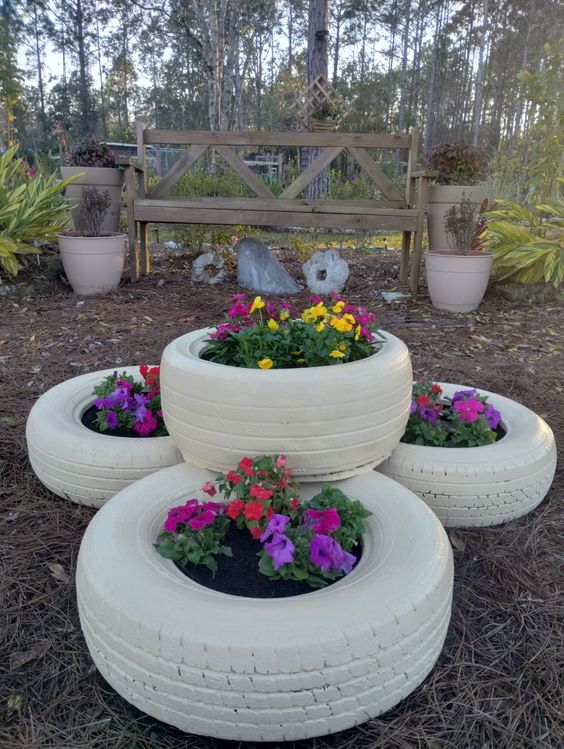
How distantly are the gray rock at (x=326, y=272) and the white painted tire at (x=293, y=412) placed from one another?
4189mm

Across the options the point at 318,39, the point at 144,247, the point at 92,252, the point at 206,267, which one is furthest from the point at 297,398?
the point at 318,39

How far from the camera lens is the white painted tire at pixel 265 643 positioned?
47.0 inches

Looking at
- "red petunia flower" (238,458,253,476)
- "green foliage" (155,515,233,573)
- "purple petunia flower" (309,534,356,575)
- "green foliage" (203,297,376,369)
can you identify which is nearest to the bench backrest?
"green foliage" (203,297,376,369)

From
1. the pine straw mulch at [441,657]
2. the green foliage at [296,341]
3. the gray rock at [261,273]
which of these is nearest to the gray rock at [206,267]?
the gray rock at [261,273]

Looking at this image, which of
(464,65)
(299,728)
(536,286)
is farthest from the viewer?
(464,65)

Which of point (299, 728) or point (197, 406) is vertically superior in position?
point (197, 406)

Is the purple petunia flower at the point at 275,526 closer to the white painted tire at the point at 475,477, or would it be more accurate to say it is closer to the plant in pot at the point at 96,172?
the white painted tire at the point at 475,477

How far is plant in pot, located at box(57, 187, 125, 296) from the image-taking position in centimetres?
537

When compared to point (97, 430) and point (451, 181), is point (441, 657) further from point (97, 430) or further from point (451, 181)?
point (451, 181)

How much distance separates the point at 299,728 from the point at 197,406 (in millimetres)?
882

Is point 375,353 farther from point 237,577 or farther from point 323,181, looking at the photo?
point 323,181

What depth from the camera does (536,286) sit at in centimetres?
554

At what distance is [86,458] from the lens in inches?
81.7

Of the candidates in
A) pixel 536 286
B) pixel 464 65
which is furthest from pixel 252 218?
pixel 464 65
